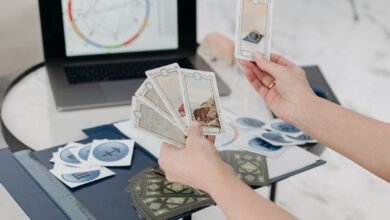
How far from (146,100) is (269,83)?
35 centimetres

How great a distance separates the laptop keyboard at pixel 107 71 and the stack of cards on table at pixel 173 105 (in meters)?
0.52

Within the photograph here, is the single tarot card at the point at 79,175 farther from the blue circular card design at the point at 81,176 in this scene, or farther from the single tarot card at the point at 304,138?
the single tarot card at the point at 304,138

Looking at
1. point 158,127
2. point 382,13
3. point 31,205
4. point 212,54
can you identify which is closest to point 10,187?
point 31,205

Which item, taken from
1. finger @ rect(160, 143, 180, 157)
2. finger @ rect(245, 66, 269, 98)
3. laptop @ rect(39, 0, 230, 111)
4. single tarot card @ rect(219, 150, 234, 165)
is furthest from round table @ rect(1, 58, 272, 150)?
finger @ rect(160, 143, 180, 157)

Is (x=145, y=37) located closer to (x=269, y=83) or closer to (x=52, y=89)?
(x=52, y=89)

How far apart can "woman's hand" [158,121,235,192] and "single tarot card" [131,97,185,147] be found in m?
0.05

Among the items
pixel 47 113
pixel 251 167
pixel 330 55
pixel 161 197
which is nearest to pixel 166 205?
pixel 161 197

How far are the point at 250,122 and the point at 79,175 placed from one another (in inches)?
20.0

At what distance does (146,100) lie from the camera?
1.25m

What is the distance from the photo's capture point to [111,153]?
134cm

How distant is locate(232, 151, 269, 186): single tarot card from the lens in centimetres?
124

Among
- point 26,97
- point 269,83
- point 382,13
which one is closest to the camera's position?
point 269,83

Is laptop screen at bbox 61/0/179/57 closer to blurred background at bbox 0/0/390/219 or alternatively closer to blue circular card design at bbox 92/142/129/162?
blurred background at bbox 0/0/390/219

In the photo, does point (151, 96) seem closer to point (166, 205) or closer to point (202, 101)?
point (202, 101)
